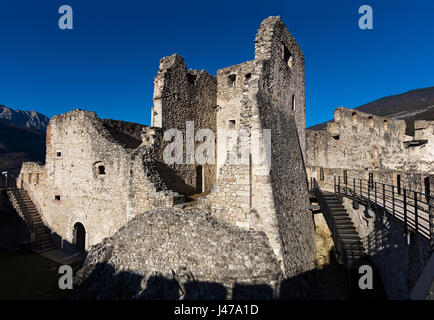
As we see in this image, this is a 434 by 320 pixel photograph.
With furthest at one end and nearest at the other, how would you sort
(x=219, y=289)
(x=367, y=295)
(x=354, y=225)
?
(x=354, y=225) → (x=367, y=295) → (x=219, y=289)

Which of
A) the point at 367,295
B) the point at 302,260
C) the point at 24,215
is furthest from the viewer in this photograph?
the point at 24,215

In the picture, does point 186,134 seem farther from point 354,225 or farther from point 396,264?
point 396,264

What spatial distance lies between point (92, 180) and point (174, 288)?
7.42 metres

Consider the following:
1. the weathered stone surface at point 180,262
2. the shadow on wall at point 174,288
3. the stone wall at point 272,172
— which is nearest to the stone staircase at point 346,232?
the stone wall at point 272,172

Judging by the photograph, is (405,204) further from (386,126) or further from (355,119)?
(386,126)

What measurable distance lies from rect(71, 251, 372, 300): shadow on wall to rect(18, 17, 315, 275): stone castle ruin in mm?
543

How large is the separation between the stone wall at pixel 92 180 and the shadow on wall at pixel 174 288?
7.80 ft

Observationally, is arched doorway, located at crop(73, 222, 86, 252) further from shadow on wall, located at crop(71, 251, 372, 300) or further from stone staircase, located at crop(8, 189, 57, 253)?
shadow on wall, located at crop(71, 251, 372, 300)

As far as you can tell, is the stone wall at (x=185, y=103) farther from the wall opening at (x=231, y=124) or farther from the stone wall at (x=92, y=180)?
the stone wall at (x=92, y=180)

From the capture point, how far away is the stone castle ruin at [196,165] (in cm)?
677

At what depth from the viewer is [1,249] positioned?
1396cm

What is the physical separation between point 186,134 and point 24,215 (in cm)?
1063

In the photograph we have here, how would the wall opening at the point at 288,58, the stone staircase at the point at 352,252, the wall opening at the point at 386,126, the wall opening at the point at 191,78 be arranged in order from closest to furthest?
the stone staircase at the point at 352,252 < the wall opening at the point at 288,58 < the wall opening at the point at 191,78 < the wall opening at the point at 386,126

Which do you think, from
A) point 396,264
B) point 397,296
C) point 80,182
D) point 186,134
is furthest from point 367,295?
point 80,182
